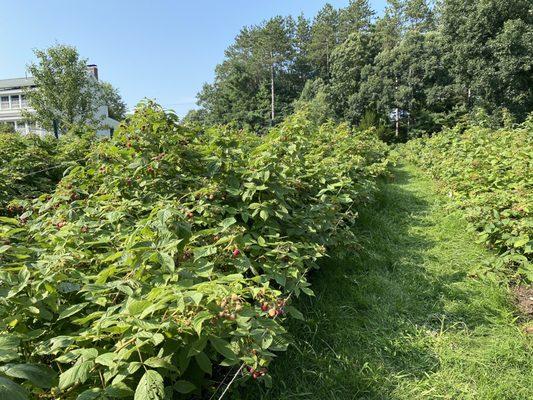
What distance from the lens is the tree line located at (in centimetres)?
1745

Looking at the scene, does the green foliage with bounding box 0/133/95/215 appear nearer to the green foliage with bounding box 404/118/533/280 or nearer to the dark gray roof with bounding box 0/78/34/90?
the green foliage with bounding box 404/118/533/280

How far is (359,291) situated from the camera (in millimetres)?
2604

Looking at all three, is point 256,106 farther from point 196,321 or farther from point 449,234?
point 196,321

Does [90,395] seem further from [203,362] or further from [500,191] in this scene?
[500,191]

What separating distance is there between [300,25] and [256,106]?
33.2ft

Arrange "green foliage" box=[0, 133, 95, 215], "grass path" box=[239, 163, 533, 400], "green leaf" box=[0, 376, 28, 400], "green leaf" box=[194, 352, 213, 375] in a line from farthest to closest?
"green foliage" box=[0, 133, 95, 215] < "grass path" box=[239, 163, 533, 400] < "green leaf" box=[194, 352, 213, 375] < "green leaf" box=[0, 376, 28, 400]

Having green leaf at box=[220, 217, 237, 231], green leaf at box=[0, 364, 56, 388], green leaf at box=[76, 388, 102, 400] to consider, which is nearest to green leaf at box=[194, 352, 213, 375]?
green leaf at box=[76, 388, 102, 400]

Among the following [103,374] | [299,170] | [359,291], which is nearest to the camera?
[103,374]

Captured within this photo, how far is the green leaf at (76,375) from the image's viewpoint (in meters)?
0.97

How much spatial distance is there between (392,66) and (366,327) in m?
25.0

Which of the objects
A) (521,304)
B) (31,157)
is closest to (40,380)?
(521,304)

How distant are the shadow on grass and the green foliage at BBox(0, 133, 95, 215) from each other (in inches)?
85.7

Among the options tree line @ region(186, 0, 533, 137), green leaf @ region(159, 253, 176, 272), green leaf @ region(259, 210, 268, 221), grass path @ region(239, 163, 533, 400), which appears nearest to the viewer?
green leaf @ region(159, 253, 176, 272)

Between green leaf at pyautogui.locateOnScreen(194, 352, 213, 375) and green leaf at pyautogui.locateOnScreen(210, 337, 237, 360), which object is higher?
green leaf at pyautogui.locateOnScreen(210, 337, 237, 360)
